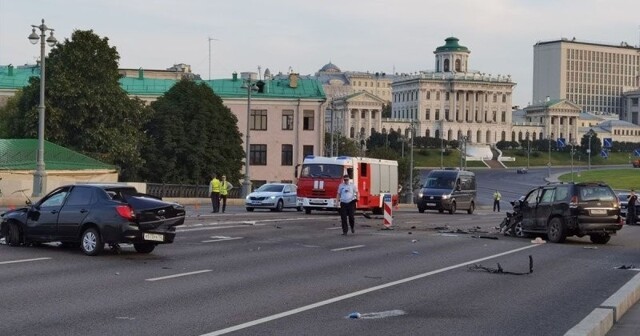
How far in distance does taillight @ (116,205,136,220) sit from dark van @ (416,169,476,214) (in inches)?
1427

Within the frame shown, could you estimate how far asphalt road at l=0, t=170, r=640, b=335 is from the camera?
1241cm

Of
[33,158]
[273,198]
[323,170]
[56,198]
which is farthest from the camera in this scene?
[33,158]

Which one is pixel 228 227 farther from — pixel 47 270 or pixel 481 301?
pixel 481 301

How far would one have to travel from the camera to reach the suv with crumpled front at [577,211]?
28953mm

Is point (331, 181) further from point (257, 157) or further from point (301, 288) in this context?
point (257, 157)

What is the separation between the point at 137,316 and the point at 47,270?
5.70 m

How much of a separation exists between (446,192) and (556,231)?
26926 mm

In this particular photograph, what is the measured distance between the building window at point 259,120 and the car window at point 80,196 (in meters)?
79.1

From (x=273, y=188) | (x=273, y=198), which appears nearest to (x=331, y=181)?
(x=273, y=198)

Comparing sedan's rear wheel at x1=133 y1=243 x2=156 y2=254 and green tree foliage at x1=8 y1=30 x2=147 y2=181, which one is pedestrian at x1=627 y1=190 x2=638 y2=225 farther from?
green tree foliage at x1=8 y1=30 x2=147 y2=181

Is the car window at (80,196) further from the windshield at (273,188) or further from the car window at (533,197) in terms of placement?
the windshield at (273,188)

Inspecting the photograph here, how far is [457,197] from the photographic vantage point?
5700cm

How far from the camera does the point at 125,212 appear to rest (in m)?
21.0

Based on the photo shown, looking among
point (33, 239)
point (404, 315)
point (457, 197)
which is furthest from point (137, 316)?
point (457, 197)
